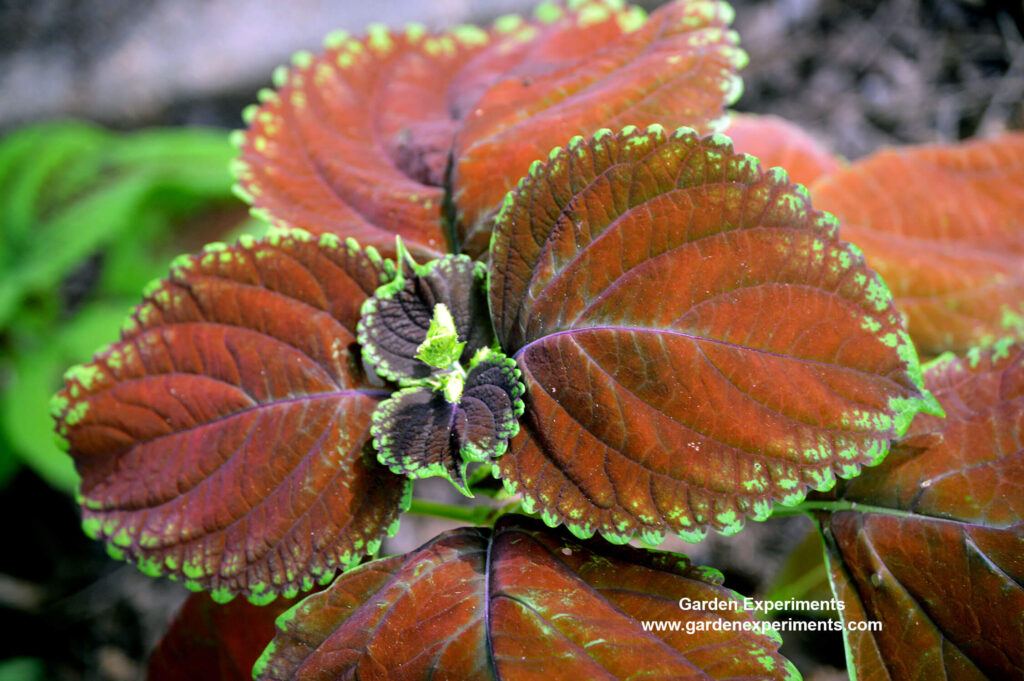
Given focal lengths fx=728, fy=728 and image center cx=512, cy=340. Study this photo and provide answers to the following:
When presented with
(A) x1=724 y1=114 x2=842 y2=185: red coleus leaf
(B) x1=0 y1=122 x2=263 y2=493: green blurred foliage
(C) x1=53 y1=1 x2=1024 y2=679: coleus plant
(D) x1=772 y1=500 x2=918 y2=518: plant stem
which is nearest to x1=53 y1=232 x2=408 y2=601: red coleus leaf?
(C) x1=53 y1=1 x2=1024 y2=679: coleus plant

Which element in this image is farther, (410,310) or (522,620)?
(410,310)

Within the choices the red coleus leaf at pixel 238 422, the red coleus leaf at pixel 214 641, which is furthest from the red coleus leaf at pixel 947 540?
the red coleus leaf at pixel 214 641

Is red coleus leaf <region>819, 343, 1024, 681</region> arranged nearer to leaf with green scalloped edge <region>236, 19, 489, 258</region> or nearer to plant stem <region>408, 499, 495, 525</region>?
plant stem <region>408, 499, 495, 525</region>

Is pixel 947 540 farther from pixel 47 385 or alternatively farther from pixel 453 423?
pixel 47 385

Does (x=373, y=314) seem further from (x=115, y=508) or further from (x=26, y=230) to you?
(x=26, y=230)

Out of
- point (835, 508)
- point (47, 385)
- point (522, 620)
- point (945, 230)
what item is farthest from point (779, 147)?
point (47, 385)

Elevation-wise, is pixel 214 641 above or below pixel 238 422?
below

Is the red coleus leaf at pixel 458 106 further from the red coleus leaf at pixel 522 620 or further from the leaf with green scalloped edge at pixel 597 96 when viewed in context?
the red coleus leaf at pixel 522 620

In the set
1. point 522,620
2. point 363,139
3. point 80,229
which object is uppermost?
point 363,139
